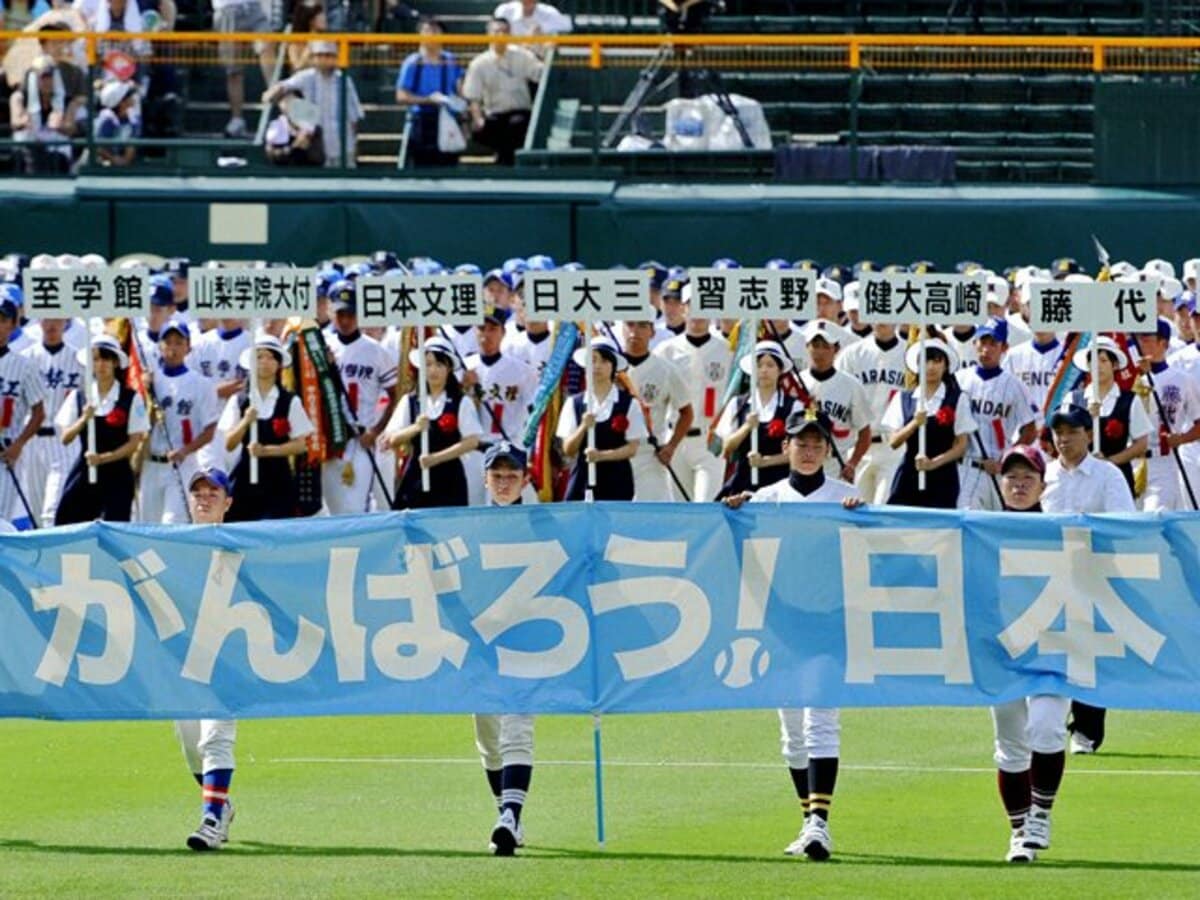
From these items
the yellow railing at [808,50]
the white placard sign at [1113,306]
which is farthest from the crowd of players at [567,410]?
the yellow railing at [808,50]

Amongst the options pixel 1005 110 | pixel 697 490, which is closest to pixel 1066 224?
pixel 1005 110

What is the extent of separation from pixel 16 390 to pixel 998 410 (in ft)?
23.4

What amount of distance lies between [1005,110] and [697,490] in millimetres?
8034

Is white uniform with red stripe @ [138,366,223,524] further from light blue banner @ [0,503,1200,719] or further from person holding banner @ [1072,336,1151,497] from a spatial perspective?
light blue banner @ [0,503,1200,719]

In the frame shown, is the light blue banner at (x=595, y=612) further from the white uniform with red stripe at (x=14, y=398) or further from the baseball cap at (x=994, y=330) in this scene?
the white uniform with red stripe at (x=14, y=398)

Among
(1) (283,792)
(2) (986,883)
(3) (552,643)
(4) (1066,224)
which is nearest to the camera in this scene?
(2) (986,883)

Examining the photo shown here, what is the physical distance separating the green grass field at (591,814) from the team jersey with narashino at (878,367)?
548 centimetres

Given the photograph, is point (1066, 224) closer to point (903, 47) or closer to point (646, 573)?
point (903, 47)

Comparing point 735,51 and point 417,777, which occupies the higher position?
point 735,51

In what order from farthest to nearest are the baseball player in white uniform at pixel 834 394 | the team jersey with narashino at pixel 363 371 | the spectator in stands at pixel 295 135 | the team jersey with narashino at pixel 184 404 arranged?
the spectator in stands at pixel 295 135 < the team jersey with narashino at pixel 363 371 < the team jersey with narashino at pixel 184 404 < the baseball player in white uniform at pixel 834 394

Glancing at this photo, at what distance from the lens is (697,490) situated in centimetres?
2398

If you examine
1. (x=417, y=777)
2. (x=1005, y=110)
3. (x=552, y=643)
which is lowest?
(x=417, y=777)

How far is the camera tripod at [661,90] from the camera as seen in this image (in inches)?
1204

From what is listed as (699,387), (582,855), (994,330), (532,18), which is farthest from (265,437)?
(532,18)
